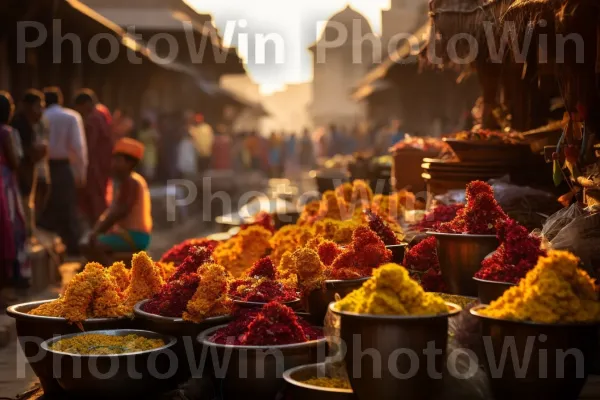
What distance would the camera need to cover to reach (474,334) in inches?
173

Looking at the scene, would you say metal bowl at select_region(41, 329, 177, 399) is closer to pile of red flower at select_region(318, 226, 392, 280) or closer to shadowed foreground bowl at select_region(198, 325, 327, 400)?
shadowed foreground bowl at select_region(198, 325, 327, 400)

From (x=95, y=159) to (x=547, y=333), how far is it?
11478mm

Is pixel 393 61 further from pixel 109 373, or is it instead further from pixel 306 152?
pixel 306 152

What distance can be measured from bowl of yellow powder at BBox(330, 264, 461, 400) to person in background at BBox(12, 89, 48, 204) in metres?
7.15

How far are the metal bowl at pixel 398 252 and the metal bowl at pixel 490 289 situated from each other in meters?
1.25

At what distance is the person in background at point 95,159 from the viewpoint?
14.6 m

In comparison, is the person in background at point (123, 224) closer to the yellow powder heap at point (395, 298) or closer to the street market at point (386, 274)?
the street market at point (386, 274)

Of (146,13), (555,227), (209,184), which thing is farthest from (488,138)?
(146,13)

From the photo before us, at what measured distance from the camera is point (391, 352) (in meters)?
3.91

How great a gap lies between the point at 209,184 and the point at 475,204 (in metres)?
18.8

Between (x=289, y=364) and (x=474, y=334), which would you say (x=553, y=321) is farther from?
(x=289, y=364)

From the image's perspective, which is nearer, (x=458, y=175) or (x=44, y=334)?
(x=44, y=334)

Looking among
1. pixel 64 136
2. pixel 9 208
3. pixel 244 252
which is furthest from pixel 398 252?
pixel 64 136

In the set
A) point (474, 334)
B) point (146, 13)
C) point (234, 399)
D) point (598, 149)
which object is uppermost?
point (146, 13)
